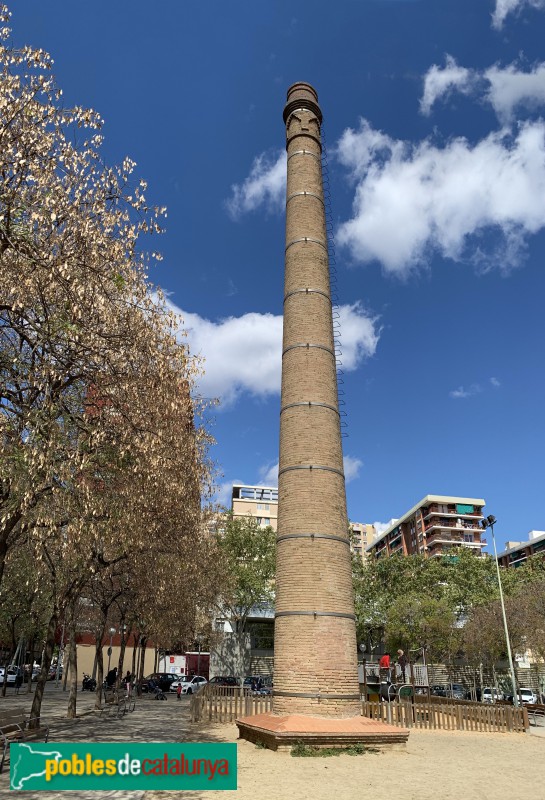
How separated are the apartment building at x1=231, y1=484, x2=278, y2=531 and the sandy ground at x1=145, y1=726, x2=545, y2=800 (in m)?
67.6

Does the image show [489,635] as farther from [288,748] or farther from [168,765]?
[168,765]

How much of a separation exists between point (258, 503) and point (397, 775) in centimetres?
7740

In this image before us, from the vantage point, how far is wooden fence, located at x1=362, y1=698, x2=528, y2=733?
2183 centimetres

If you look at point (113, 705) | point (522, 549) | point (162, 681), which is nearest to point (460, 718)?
point (113, 705)

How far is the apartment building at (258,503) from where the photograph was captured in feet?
285

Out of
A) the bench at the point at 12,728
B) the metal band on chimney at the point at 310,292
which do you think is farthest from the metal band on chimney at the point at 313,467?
the bench at the point at 12,728

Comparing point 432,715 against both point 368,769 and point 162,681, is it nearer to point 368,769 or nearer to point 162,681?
point 368,769

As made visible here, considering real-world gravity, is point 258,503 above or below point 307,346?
above

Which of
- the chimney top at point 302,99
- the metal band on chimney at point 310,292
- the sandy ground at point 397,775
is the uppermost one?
the chimney top at point 302,99

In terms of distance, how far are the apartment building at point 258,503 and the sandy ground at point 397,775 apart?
6757cm

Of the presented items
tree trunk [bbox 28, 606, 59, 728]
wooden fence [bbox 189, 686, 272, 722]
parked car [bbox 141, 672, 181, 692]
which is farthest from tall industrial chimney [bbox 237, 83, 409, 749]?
parked car [bbox 141, 672, 181, 692]

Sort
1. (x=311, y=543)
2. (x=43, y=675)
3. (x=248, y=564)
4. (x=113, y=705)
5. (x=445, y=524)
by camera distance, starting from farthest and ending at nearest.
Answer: (x=445, y=524)
(x=248, y=564)
(x=113, y=705)
(x=43, y=675)
(x=311, y=543)

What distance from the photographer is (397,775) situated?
1255cm

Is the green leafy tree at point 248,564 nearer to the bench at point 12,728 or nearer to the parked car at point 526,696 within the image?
the parked car at point 526,696
